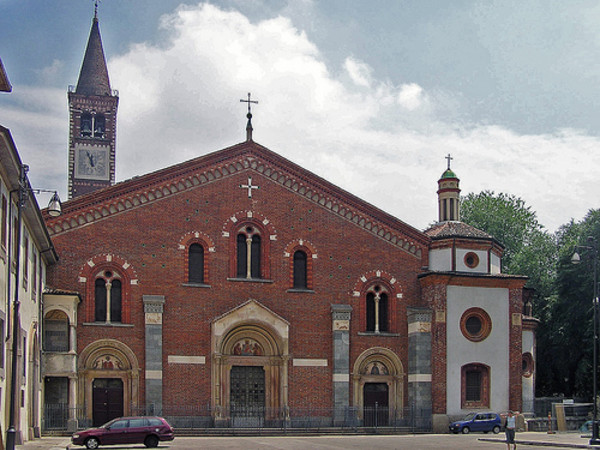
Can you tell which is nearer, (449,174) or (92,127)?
(449,174)

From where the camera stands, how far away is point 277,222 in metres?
43.2

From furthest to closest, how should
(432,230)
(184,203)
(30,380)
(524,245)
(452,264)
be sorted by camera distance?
1. (524,245)
2. (432,230)
3. (452,264)
4. (184,203)
5. (30,380)

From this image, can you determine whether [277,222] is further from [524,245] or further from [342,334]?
[524,245]

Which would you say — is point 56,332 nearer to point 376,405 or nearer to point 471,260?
point 376,405

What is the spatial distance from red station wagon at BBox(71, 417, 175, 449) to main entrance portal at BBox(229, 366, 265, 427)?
9557mm

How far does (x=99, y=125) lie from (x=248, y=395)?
37.5 m

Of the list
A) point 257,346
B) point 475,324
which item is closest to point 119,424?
point 257,346

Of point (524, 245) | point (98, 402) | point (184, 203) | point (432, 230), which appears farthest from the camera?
point (524, 245)

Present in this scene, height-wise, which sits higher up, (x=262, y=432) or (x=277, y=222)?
(x=277, y=222)

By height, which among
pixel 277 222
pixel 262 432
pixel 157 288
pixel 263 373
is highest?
pixel 277 222

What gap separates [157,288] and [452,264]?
15387 millimetres

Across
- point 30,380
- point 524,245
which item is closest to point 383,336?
point 30,380

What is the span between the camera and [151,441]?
1241 inches

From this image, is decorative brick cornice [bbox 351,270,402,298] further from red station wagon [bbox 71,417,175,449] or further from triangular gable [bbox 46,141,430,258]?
red station wagon [bbox 71,417,175,449]
